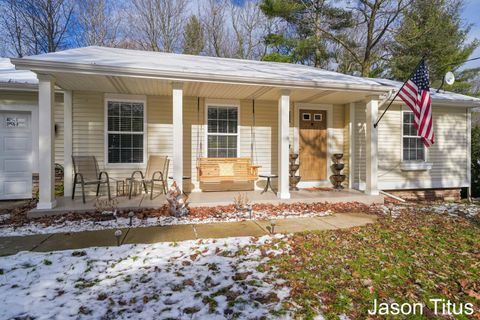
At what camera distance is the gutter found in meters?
4.92

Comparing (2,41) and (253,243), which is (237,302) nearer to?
(253,243)

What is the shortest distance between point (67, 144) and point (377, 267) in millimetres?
6490

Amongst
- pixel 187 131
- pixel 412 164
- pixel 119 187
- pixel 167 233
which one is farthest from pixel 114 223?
pixel 412 164

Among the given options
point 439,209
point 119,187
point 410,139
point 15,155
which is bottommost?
point 439,209

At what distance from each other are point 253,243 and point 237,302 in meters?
1.41

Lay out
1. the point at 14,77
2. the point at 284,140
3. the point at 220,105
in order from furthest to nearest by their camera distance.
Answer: the point at 220,105
the point at 14,77
the point at 284,140

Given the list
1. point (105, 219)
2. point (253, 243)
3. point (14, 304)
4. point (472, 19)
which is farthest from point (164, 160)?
point (472, 19)

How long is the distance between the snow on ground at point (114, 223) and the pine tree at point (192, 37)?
1474cm

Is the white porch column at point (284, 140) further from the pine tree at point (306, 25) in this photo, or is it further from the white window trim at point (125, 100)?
the pine tree at point (306, 25)

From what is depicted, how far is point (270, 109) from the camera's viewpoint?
313 inches

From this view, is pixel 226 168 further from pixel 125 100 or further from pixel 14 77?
pixel 14 77

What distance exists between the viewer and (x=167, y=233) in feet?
14.0

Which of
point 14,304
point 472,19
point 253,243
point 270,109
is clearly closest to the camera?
point 14,304

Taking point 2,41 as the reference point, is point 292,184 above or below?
below
